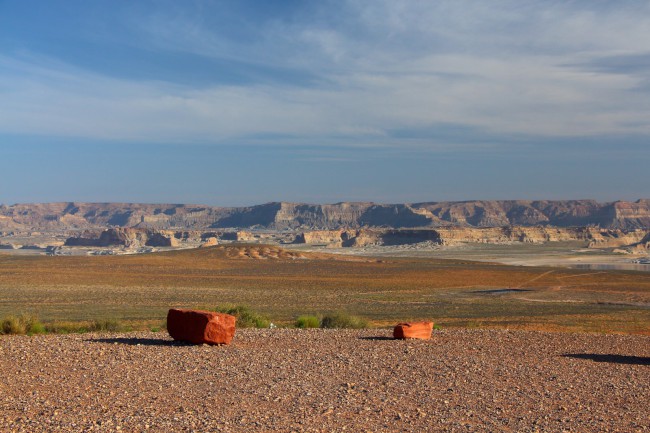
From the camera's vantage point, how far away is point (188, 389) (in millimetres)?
10266

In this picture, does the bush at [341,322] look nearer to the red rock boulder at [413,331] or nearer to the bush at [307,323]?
the bush at [307,323]

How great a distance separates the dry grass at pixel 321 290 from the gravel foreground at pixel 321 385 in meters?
8.89

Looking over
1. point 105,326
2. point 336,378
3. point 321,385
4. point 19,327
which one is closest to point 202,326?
point 336,378

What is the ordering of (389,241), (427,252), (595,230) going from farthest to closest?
(595,230) → (389,241) → (427,252)

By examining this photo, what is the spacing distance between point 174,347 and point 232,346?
1119 millimetres

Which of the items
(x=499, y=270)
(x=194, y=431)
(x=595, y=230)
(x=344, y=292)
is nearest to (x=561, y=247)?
(x=595, y=230)

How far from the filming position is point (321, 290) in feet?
149

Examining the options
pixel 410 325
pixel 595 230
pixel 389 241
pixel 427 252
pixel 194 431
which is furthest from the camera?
pixel 595 230

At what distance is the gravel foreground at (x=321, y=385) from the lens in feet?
28.5

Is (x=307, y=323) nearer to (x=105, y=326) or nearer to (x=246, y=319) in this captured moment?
(x=246, y=319)

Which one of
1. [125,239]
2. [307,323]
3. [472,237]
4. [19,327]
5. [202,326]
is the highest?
[202,326]

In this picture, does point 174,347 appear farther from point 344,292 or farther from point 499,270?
point 499,270

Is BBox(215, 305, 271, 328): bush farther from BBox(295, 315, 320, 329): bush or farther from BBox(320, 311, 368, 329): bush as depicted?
BBox(320, 311, 368, 329): bush

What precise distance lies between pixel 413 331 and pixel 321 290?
3012 cm
